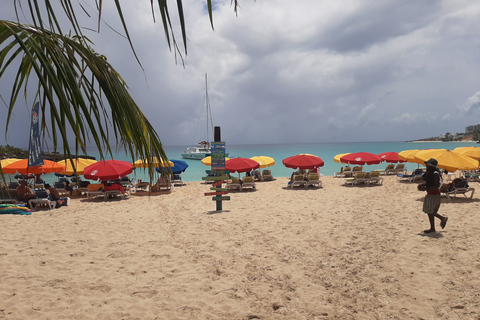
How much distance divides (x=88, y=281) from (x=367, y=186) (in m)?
14.0

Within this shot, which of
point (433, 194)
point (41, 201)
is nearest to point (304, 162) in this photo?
point (433, 194)

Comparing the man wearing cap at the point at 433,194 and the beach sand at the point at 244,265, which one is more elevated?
the man wearing cap at the point at 433,194

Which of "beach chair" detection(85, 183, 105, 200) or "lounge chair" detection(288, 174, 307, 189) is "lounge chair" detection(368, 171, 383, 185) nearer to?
"lounge chair" detection(288, 174, 307, 189)

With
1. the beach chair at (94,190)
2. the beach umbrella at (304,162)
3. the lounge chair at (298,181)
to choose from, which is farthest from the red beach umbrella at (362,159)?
the beach chair at (94,190)

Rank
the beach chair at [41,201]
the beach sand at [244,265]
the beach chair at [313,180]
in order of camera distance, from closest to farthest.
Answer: the beach sand at [244,265] → the beach chair at [41,201] → the beach chair at [313,180]

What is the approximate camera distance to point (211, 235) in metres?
7.42

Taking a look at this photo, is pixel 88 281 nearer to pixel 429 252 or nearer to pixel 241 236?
pixel 241 236

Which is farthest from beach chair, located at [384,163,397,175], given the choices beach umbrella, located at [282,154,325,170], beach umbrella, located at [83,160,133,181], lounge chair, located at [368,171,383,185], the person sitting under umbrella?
the person sitting under umbrella

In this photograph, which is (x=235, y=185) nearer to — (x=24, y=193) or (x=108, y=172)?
(x=108, y=172)

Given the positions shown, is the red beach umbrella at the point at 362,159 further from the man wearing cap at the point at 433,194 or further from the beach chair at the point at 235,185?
the man wearing cap at the point at 433,194

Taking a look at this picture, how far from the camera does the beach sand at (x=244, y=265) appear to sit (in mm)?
3949

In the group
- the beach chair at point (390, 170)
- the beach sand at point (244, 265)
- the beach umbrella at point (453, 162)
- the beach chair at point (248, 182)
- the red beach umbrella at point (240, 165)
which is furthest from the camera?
the beach chair at point (390, 170)

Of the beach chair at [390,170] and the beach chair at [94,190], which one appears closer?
the beach chair at [94,190]

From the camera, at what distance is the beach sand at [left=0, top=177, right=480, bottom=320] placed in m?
3.95
